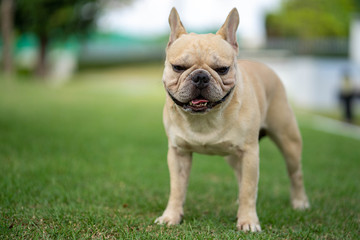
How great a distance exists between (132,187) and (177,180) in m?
1.44

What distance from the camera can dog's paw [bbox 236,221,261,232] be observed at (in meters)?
3.82

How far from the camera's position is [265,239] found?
138 inches

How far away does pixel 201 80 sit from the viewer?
347cm

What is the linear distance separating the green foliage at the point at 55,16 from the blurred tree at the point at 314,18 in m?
21.9

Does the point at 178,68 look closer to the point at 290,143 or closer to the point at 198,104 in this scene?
the point at 198,104

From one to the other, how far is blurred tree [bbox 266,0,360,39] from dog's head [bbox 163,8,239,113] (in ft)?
132

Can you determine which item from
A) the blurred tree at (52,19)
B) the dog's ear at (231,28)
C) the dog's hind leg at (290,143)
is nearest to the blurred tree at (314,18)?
the blurred tree at (52,19)

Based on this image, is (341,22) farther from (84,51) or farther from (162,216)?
→ (162,216)

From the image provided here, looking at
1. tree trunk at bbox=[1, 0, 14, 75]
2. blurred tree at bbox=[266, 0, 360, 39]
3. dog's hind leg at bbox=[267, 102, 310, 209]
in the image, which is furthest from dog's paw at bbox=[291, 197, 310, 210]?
blurred tree at bbox=[266, 0, 360, 39]

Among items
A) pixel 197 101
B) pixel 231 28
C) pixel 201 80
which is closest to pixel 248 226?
pixel 197 101

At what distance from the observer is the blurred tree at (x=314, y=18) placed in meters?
41.9

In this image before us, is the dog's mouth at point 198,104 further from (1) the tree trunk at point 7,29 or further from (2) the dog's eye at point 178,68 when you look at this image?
(1) the tree trunk at point 7,29

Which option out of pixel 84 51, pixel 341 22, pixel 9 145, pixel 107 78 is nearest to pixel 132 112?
pixel 9 145

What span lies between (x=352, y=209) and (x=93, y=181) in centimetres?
313
